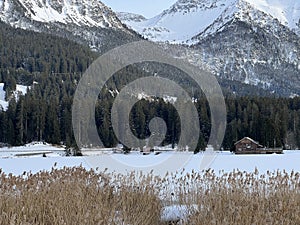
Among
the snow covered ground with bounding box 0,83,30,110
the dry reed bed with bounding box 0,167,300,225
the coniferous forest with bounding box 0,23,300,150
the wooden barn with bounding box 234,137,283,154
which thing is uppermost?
the snow covered ground with bounding box 0,83,30,110

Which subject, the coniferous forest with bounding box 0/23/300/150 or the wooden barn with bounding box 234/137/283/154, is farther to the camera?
the coniferous forest with bounding box 0/23/300/150

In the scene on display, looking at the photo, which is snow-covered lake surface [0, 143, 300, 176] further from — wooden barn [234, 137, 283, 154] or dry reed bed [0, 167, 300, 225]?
wooden barn [234, 137, 283, 154]

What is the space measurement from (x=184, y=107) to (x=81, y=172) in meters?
61.6

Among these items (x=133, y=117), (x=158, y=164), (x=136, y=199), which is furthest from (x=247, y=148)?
(x=136, y=199)

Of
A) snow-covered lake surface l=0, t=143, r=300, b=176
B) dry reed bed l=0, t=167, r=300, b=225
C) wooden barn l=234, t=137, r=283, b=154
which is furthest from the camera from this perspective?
wooden barn l=234, t=137, r=283, b=154

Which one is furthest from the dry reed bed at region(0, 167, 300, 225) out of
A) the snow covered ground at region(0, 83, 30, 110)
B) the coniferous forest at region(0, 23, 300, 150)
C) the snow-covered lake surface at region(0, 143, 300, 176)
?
the snow covered ground at region(0, 83, 30, 110)

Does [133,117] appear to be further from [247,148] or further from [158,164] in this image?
[158,164]

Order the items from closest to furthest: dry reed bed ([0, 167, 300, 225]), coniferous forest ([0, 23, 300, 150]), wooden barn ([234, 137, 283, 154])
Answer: dry reed bed ([0, 167, 300, 225]) < wooden barn ([234, 137, 283, 154]) < coniferous forest ([0, 23, 300, 150])

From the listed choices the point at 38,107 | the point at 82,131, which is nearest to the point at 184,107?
the point at 82,131

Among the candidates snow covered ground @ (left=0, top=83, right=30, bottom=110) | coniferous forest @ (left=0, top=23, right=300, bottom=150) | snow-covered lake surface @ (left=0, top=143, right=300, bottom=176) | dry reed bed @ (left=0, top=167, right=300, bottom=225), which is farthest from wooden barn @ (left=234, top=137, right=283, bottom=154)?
snow covered ground @ (left=0, top=83, right=30, bottom=110)

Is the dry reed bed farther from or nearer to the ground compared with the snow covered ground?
nearer to the ground

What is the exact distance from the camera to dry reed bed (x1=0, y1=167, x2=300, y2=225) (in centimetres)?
595

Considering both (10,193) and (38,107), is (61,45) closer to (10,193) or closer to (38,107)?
(38,107)

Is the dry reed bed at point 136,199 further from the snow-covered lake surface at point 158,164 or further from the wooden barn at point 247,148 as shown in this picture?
the wooden barn at point 247,148
